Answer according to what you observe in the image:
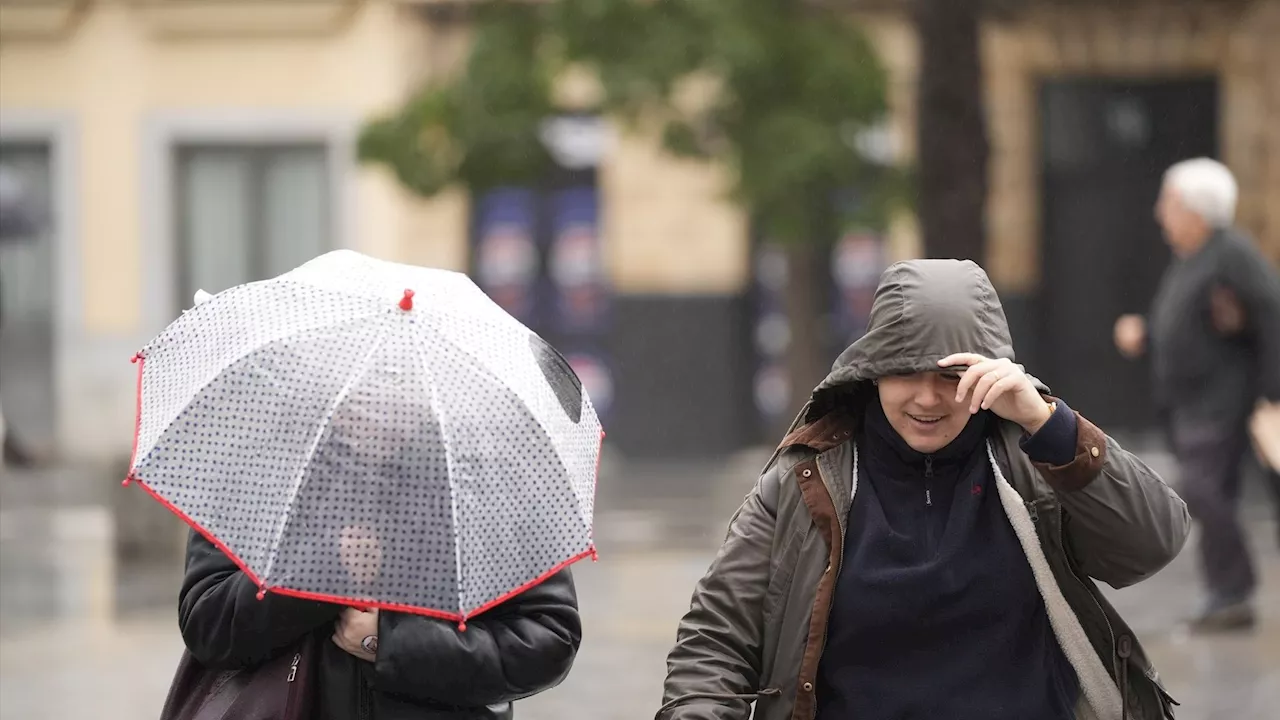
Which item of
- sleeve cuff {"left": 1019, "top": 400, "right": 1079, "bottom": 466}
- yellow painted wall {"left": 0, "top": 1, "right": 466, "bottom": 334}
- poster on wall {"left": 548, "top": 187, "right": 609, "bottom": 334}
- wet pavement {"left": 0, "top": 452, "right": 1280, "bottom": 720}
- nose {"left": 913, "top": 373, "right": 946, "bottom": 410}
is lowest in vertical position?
wet pavement {"left": 0, "top": 452, "right": 1280, "bottom": 720}

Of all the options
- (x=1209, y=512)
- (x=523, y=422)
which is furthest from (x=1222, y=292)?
(x=523, y=422)

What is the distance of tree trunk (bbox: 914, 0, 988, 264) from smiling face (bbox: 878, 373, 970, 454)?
6.02 m

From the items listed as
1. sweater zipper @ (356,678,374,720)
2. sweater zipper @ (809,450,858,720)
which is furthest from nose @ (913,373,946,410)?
sweater zipper @ (356,678,374,720)

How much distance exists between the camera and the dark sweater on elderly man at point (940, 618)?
3396 mm

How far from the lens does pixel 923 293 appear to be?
3387 mm

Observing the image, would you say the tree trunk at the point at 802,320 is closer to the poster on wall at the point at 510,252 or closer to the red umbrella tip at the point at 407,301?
the poster on wall at the point at 510,252

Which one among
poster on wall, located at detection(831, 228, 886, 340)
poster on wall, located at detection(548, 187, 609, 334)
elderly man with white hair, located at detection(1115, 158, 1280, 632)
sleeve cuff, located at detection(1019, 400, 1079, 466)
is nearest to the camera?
sleeve cuff, located at detection(1019, 400, 1079, 466)

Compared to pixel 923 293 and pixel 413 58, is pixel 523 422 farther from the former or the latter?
pixel 413 58

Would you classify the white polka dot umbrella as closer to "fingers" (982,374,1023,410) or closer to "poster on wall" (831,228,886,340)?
"fingers" (982,374,1023,410)

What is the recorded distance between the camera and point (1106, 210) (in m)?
19.2

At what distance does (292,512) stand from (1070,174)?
17.0 m

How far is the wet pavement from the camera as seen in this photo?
787 cm

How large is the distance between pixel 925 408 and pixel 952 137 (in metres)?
6.25

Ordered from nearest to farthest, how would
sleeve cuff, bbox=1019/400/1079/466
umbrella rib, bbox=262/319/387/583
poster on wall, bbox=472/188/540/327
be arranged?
umbrella rib, bbox=262/319/387/583
sleeve cuff, bbox=1019/400/1079/466
poster on wall, bbox=472/188/540/327
